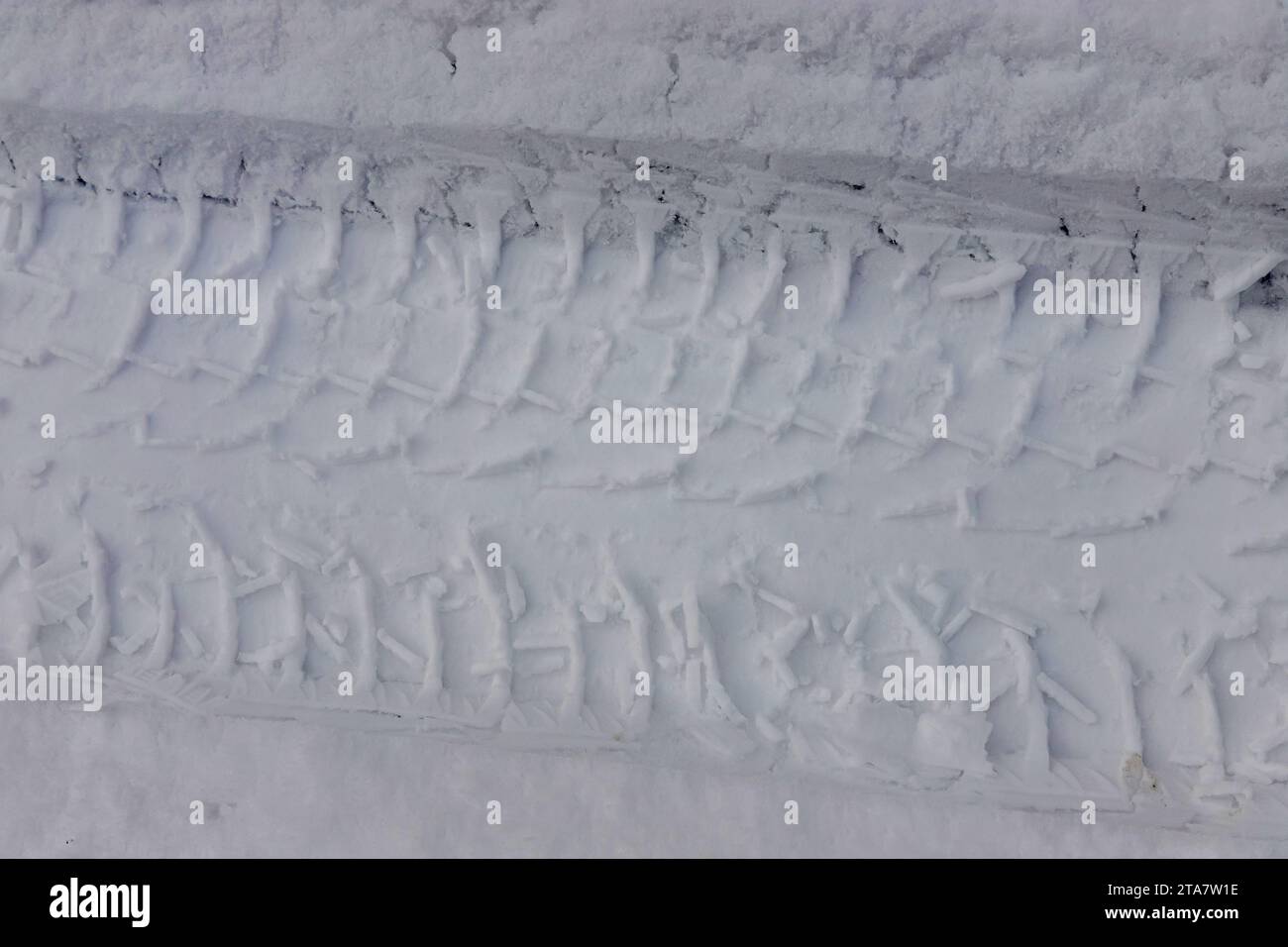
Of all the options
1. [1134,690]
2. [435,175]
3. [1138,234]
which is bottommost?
[1134,690]

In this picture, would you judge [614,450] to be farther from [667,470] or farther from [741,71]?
[741,71]

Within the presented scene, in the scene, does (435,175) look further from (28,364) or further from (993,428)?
(993,428)

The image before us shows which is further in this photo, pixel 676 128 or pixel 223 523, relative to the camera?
pixel 223 523

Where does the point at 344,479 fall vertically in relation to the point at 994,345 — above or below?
below

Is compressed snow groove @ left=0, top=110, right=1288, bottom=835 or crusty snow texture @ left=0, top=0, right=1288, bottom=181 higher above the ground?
crusty snow texture @ left=0, top=0, right=1288, bottom=181

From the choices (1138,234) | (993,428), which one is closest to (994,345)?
(993,428)

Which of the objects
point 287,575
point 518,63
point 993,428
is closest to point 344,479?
point 287,575

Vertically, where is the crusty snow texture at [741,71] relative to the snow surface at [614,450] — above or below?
above

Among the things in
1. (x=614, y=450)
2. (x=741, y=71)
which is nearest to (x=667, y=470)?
(x=614, y=450)
